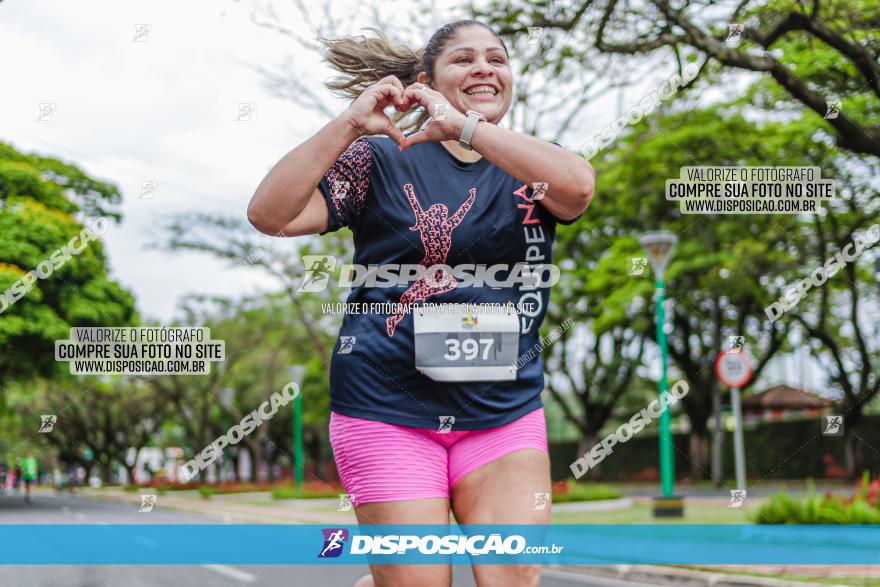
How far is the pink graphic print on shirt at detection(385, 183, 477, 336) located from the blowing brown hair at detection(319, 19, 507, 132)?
1.45 feet

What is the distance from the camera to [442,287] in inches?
72.6

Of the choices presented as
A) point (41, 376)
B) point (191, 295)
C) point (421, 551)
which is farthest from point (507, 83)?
point (191, 295)

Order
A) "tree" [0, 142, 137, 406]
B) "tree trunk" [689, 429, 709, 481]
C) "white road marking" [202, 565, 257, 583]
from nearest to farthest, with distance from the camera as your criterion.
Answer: "white road marking" [202, 565, 257, 583], "tree" [0, 142, 137, 406], "tree trunk" [689, 429, 709, 481]

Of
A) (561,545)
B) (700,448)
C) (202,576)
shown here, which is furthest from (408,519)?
(700,448)

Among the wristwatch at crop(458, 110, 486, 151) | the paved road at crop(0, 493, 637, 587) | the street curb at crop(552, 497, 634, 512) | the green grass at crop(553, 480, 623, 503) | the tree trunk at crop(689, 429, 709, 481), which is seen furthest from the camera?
the tree trunk at crop(689, 429, 709, 481)

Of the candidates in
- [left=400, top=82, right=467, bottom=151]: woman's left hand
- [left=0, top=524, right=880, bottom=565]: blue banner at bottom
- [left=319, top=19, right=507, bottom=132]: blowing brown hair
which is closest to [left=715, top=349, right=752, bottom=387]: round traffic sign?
[left=0, top=524, right=880, bottom=565]: blue banner at bottom

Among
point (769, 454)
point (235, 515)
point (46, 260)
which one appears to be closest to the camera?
point (46, 260)

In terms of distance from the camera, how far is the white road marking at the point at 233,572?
6.84m

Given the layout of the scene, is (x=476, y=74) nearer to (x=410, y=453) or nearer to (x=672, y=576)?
(x=410, y=453)

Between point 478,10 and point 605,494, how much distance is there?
11.1 meters

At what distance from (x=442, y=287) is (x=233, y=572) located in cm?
610

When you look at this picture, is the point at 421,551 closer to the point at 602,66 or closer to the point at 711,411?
the point at 602,66

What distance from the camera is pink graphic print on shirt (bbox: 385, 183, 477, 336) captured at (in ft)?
5.87

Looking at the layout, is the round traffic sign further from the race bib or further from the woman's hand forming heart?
the woman's hand forming heart
